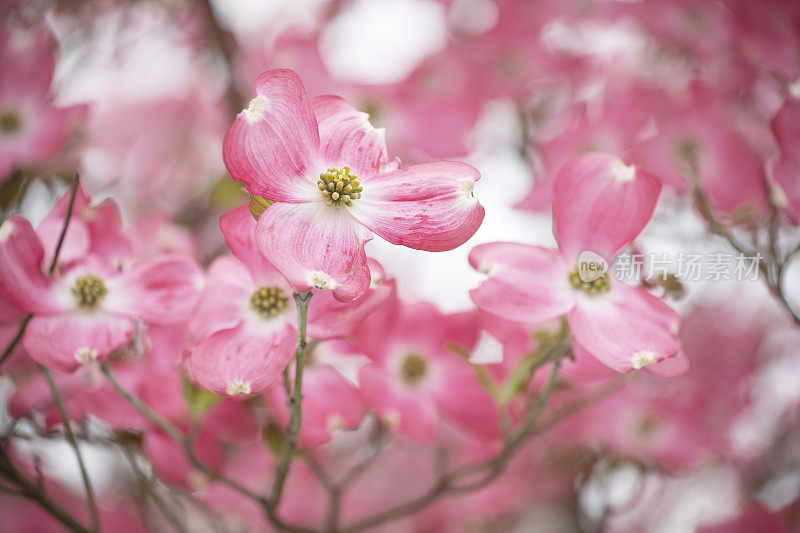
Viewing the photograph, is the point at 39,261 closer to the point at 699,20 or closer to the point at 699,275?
the point at 699,275

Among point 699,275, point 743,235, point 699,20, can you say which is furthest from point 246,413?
point 699,20

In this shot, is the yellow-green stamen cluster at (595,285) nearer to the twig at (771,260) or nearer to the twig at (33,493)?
the twig at (771,260)

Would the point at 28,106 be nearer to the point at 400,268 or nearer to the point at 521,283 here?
the point at 521,283

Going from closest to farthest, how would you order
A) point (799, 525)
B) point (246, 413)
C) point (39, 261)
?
point (39, 261) < point (246, 413) < point (799, 525)

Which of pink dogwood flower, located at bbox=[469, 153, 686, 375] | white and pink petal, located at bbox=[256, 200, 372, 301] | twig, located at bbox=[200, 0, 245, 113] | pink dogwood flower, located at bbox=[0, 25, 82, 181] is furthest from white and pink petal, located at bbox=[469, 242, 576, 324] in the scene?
twig, located at bbox=[200, 0, 245, 113]

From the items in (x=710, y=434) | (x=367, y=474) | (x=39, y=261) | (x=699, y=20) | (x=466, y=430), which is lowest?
(x=367, y=474)

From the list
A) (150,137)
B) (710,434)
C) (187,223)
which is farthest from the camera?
(150,137)

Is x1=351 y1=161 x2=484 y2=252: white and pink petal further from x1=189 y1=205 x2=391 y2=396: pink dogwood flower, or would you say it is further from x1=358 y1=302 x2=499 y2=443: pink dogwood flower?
x1=358 y1=302 x2=499 y2=443: pink dogwood flower

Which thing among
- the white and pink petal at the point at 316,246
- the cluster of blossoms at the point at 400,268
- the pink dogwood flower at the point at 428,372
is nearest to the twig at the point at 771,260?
the cluster of blossoms at the point at 400,268
